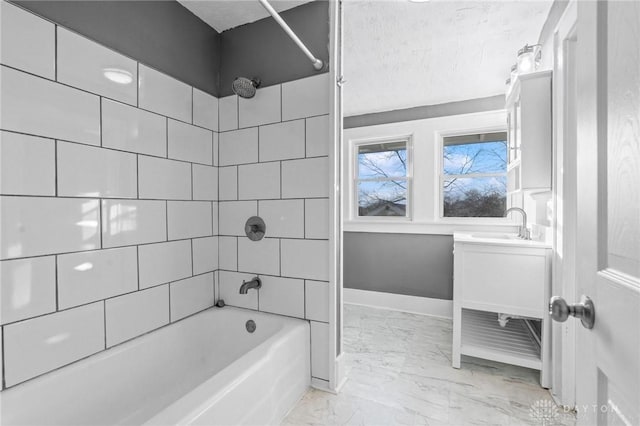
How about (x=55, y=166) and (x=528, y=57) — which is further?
(x=528, y=57)

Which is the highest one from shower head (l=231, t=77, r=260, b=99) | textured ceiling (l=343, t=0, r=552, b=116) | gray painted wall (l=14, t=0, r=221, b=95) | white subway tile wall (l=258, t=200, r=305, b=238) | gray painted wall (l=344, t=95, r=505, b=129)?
textured ceiling (l=343, t=0, r=552, b=116)

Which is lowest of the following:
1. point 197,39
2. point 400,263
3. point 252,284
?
point 400,263

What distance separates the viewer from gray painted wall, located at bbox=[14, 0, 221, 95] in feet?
3.58

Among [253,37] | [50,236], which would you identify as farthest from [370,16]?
[50,236]

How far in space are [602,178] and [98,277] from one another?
1.61m

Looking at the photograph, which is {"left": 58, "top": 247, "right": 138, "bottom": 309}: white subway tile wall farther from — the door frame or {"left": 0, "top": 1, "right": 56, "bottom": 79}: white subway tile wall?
the door frame

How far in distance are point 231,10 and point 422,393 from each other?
2355 millimetres

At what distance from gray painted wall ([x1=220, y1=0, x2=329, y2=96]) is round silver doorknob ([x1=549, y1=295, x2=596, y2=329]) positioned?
54.4 inches

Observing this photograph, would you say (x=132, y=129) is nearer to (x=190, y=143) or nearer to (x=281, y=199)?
(x=190, y=143)

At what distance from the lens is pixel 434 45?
6.09ft

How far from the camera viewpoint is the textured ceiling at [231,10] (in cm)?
152

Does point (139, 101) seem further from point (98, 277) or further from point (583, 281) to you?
point (583, 281)

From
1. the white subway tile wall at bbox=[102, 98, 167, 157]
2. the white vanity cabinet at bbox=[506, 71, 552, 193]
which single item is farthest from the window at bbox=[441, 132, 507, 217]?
the white subway tile wall at bbox=[102, 98, 167, 157]

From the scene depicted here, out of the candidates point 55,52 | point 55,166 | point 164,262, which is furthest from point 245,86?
point 164,262
